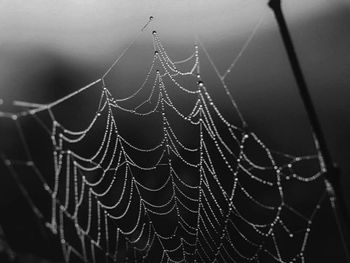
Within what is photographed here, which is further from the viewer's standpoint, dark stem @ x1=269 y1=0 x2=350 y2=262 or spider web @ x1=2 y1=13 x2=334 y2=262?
spider web @ x1=2 y1=13 x2=334 y2=262

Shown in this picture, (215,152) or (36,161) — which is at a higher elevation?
(215,152)

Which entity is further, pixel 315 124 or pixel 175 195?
pixel 175 195

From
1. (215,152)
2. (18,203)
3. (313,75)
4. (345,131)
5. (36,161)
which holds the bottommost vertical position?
(18,203)

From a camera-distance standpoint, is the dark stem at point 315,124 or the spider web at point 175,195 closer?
the dark stem at point 315,124

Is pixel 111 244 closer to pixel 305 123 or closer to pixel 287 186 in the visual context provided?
pixel 287 186

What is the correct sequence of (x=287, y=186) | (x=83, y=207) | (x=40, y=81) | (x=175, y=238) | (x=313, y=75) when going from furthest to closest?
(x=40, y=81) → (x=313, y=75) → (x=287, y=186) → (x=83, y=207) → (x=175, y=238)

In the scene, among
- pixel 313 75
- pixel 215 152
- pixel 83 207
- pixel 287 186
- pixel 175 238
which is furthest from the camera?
pixel 313 75

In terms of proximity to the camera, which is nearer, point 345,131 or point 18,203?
point 18,203

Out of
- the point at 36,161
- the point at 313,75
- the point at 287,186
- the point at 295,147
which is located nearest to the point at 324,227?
the point at 287,186

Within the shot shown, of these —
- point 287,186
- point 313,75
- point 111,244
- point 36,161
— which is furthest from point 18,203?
point 313,75
